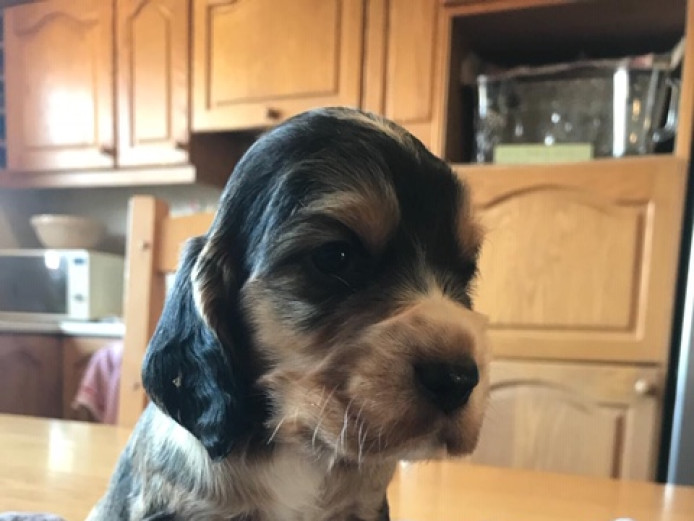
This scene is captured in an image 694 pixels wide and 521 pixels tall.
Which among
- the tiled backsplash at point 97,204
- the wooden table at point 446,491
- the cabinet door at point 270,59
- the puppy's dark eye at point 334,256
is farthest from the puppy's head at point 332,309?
the tiled backsplash at point 97,204

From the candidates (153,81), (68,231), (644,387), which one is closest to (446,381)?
(644,387)

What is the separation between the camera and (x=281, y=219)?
719 mm

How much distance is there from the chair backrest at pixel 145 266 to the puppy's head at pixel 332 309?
2.92ft

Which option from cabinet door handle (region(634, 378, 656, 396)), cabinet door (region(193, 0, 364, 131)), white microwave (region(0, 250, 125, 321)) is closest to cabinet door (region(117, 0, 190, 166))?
cabinet door (region(193, 0, 364, 131))

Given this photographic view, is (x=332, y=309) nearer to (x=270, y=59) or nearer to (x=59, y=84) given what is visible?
(x=270, y=59)

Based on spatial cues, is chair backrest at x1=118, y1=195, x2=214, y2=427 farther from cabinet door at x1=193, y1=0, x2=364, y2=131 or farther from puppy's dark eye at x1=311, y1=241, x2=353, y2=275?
cabinet door at x1=193, y1=0, x2=364, y2=131

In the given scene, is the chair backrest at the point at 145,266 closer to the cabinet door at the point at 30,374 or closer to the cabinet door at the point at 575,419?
the cabinet door at the point at 575,419

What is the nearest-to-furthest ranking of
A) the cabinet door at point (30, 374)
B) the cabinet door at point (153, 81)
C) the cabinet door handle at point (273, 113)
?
the cabinet door handle at point (273, 113)
the cabinet door at point (153, 81)
the cabinet door at point (30, 374)

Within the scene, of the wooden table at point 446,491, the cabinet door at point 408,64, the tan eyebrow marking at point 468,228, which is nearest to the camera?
the tan eyebrow marking at point 468,228

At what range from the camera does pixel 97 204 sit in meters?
3.92

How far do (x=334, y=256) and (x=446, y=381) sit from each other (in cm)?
18

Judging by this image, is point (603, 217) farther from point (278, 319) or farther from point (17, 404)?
point (17, 404)

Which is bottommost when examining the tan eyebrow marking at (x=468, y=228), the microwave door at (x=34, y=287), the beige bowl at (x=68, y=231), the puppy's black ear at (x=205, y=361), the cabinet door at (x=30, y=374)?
the cabinet door at (x=30, y=374)

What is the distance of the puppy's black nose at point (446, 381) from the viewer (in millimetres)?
631
